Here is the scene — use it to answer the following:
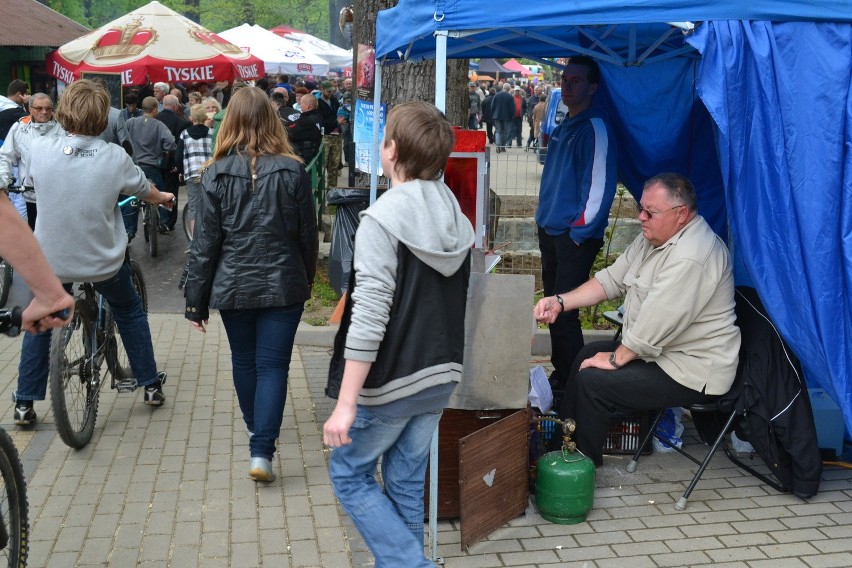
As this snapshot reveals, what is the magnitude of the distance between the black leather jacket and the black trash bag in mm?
2265

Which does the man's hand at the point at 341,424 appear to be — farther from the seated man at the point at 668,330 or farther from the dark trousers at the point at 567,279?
the dark trousers at the point at 567,279

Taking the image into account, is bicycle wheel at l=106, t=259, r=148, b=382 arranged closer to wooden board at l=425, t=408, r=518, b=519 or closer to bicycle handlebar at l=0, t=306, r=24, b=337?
wooden board at l=425, t=408, r=518, b=519

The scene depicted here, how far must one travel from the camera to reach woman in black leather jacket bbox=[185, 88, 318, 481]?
14.0 feet

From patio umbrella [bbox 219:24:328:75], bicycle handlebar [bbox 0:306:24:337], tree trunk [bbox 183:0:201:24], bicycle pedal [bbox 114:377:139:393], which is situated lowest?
bicycle pedal [bbox 114:377:139:393]

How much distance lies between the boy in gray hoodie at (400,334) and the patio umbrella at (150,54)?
12822 millimetres

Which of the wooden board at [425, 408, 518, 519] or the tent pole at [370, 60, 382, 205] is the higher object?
the tent pole at [370, 60, 382, 205]

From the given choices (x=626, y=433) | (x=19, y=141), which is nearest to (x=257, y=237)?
(x=626, y=433)

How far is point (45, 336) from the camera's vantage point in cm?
501

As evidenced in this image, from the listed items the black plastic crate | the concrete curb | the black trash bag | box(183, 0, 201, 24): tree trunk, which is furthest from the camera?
box(183, 0, 201, 24): tree trunk

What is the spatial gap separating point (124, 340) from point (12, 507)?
87.2 inches

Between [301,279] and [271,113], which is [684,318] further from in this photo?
[271,113]

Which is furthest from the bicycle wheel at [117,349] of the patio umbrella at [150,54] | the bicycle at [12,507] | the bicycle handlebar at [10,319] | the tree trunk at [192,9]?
the tree trunk at [192,9]

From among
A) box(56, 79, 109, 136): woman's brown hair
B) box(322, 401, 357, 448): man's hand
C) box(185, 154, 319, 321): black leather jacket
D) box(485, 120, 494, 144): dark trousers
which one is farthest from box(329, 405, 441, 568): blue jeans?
box(485, 120, 494, 144): dark trousers

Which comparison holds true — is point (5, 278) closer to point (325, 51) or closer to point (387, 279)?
point (387, 279)
